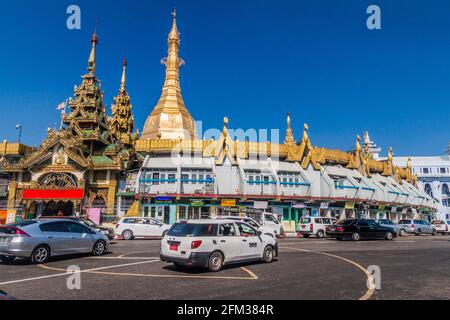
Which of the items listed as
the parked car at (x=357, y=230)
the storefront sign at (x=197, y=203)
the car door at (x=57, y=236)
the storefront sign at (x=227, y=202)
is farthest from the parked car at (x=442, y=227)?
the car door at (x=57, y=236)

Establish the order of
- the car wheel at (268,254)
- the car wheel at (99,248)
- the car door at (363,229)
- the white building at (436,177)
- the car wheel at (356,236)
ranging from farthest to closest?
the white building at (436,177)
the car door at (363,229)
the car wheel at (356,236)
the car wheel at (99,248)
the car wheel at (268,254)

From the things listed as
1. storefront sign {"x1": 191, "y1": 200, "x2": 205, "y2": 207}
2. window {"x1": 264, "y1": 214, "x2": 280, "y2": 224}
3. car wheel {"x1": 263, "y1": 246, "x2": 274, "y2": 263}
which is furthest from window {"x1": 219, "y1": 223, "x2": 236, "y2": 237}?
storefront sign {"x1": 191, "y1": 200, "x2": 205, "y2": 207}

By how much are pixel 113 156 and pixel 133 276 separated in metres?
29.2

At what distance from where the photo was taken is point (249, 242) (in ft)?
36.1

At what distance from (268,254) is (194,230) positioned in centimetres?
339

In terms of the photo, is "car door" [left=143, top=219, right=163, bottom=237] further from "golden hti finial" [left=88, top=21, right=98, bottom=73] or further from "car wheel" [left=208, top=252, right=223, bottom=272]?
"golden hti finial" [left=88, top=21, right=98, bottom=73]

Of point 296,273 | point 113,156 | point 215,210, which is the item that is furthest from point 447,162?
point 296,273

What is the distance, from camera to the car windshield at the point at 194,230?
9.77m

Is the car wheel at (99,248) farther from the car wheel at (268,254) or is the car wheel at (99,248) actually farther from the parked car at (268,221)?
the parked car at (268,221)

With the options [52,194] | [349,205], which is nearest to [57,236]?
[52,194]

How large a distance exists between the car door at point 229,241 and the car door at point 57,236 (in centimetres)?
628

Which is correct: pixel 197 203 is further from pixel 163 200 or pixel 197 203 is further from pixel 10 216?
pixel 10 216

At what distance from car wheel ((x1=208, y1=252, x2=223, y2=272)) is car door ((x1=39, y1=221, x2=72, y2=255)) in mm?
6112
